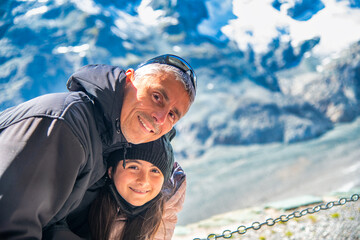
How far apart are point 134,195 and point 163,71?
0.81 meters

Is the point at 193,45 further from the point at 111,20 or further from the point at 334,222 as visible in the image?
the point at 334,222

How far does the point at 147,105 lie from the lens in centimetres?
140

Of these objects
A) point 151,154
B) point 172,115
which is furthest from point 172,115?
point 151,154

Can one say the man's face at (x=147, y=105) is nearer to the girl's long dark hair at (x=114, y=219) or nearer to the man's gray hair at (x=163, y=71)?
the man's gray hair at (x=163, y=71)

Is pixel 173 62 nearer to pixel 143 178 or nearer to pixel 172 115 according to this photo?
pixel 172 115

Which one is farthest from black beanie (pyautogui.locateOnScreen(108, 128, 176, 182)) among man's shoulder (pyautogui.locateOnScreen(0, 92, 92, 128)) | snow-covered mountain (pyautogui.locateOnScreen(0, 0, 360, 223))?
snow-covered mountain (pyautogui.locateOnScreen(0, 0, 360, 223))

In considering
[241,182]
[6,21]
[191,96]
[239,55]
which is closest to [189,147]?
[241,182]

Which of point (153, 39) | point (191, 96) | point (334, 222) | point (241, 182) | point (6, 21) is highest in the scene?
point (153, 39)

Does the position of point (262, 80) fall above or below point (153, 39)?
above

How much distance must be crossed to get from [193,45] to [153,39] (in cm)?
721

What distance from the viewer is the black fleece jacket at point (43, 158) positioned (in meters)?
0.91

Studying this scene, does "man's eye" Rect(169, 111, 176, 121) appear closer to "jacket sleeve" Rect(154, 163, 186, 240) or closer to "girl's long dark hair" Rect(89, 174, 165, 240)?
"girl's long dark hair" Rect(89, 174, 165, 240)

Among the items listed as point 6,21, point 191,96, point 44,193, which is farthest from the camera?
point 6,21

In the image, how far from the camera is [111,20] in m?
39.6
